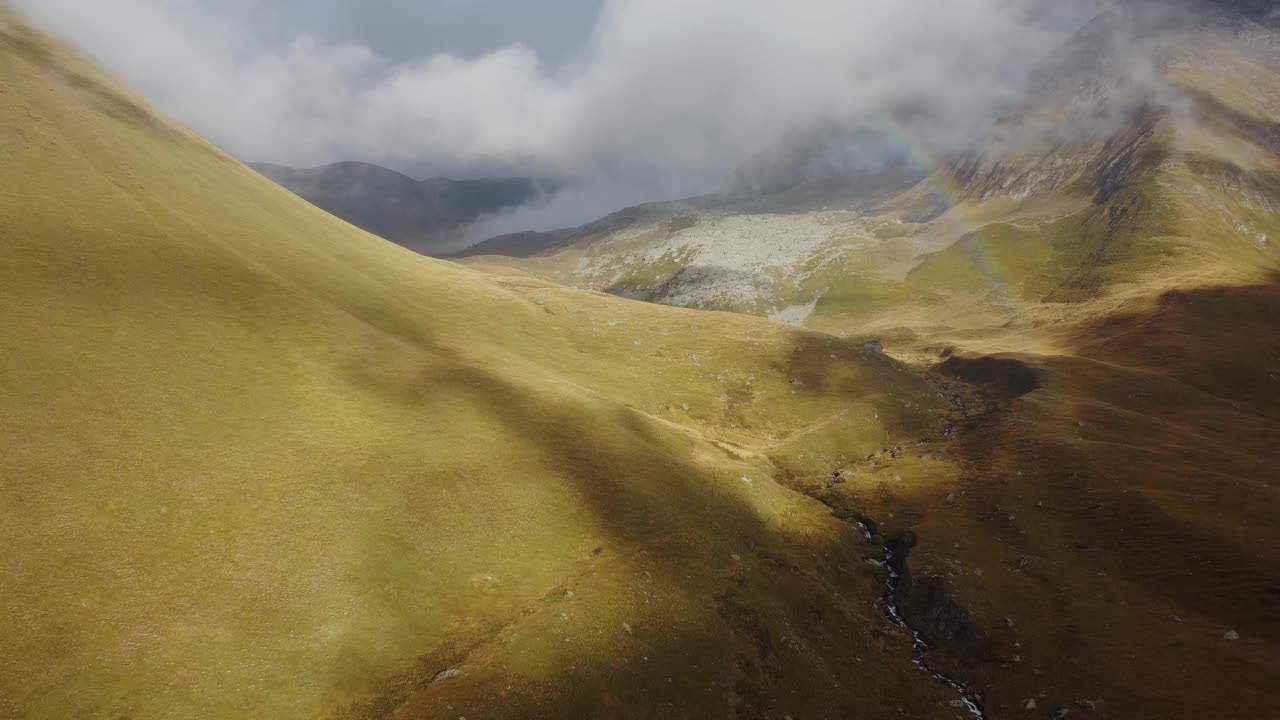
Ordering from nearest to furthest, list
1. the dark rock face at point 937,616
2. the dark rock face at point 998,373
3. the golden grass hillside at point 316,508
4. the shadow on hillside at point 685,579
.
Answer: the golden grass hillside at point 316,508, the shadow on hillside at point 685,579, the dark rock face at point 937,616, the dark rock face at point 998,373

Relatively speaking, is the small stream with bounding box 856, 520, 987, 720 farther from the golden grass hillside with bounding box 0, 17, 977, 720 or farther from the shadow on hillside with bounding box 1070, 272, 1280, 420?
the shadow on hillside with bounding box 1070, 272, 1280, 420

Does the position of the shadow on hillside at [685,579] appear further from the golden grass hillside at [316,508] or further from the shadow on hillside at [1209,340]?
the shadow on hillside at [1209,340]

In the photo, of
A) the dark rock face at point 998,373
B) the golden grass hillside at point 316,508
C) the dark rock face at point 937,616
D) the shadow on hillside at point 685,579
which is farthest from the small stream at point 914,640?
the dark rock face at point 998,373

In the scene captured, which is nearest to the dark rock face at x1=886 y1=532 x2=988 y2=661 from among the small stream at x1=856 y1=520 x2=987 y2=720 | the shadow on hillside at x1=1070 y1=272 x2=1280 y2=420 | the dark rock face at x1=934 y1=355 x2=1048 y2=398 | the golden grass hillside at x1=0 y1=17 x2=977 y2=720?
the small stream at x1=856 y1=520 x2=987 y2=720

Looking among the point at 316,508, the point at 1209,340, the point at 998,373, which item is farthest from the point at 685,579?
the point at 1209,340

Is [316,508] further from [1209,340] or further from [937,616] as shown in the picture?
[1209,340]

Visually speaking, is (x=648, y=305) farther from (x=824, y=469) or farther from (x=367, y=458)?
(x=367, y=458)

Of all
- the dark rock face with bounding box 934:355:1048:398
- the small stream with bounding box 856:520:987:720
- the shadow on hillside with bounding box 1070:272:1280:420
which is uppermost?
the shadow on hillside with bounding box 1070:272:1280:420
